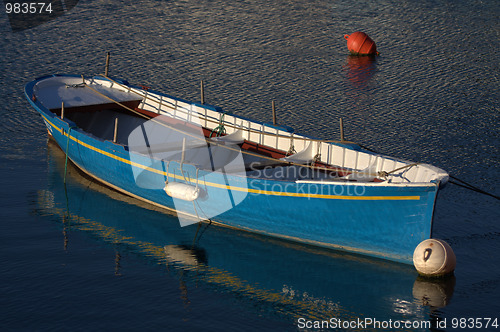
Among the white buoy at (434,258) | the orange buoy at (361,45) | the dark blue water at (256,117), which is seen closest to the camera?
the dark blue water at (256,117)

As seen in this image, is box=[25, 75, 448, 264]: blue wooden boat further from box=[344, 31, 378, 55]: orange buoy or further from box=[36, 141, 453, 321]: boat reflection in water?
box=[344, 31, 378, 55]: orange buoy

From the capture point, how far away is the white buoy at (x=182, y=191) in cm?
1971

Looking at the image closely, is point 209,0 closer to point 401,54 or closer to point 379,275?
point 401,54

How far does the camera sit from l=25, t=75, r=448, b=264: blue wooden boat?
18016mm

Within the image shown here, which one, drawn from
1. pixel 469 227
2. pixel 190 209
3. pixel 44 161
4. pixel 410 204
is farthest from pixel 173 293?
pixel 44 161

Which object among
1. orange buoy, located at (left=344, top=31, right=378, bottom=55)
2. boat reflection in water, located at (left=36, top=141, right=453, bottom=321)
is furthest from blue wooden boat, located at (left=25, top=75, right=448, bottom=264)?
orange buoy, located at (left=344, top=31, right=378, bottom=55)

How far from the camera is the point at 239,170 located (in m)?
20.9

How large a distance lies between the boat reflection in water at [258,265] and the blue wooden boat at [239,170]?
0.43 meters

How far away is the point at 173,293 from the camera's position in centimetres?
1730

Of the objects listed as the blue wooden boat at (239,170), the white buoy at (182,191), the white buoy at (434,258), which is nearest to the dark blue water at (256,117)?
the white buoy at (434,258)

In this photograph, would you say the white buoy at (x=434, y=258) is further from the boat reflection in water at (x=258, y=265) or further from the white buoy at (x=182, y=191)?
the white buoy at (x=182, y=191)

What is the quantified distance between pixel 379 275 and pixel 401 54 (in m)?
22.3

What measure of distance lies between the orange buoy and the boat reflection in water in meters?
18.6

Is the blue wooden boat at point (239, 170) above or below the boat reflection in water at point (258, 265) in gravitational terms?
above
